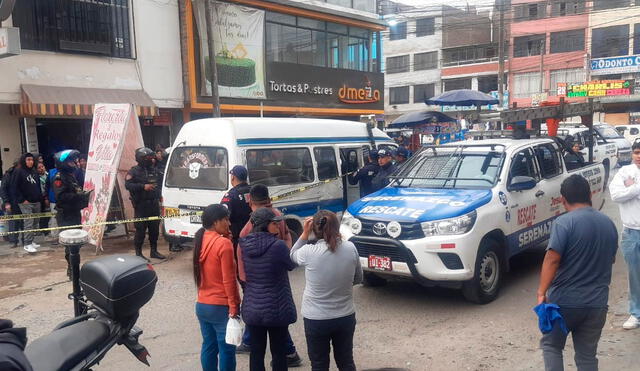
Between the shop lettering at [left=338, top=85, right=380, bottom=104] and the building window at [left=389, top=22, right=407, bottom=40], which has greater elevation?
the building window at [left=389, top=22, right=407, bottom=40]

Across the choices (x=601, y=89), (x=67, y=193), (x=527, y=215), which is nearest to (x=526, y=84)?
(x=601, y=89)

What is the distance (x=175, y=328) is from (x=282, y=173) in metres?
3.30

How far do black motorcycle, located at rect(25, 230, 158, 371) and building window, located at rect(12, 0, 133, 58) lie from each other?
12.5 meters

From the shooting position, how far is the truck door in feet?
30.3

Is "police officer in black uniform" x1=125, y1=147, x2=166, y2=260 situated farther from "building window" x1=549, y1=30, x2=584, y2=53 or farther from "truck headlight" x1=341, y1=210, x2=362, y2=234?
"building window" x1=549, y1=30, x2=584, y2=53

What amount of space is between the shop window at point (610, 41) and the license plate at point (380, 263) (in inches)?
1585

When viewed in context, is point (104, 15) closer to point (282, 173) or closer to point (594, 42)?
point (282, 173)

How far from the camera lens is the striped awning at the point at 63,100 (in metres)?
12.8

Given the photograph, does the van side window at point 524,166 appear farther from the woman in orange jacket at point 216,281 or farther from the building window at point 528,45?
the building window at point 528,45

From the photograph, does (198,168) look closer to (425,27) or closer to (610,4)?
(610,4)

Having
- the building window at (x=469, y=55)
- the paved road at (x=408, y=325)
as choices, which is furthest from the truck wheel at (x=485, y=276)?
the building window at (x=469, y=55)

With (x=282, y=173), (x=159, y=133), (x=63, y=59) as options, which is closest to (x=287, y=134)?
(x=282, y=173)

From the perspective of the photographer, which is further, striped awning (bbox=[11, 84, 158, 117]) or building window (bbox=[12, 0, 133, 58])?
building window (bbox=[12, 0, 133, 58])

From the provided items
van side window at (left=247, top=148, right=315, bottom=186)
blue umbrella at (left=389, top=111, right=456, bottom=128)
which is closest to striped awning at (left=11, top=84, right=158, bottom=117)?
blue umbrella at (left=389, top=111, right=456, bottom=128)
